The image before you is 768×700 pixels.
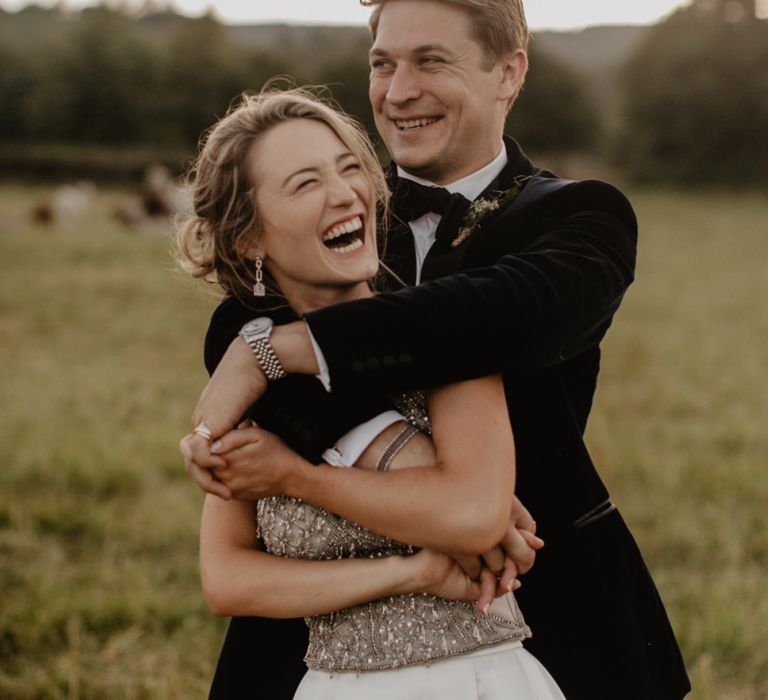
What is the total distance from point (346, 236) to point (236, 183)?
0.26m

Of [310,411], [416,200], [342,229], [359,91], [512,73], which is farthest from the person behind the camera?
[359,91]

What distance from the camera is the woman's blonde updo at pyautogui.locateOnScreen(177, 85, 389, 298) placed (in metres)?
2.06

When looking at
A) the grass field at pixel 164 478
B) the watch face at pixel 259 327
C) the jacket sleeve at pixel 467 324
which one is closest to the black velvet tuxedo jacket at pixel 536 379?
the jacket sleeve at pixel 467 324

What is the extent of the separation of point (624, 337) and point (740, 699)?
8.97m

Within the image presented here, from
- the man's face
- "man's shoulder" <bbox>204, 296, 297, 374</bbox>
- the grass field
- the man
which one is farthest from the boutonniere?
the grass field

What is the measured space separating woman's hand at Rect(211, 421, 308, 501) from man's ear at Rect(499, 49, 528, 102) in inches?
49.0

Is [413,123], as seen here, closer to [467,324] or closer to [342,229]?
[342,229]

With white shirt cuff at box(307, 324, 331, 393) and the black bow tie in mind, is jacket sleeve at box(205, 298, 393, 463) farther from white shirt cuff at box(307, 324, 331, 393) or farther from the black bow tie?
the black bow tie

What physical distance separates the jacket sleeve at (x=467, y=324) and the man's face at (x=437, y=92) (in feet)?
2.04

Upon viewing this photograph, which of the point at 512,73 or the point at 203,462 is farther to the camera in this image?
the point at 512,73

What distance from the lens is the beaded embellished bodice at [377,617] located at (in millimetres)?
1950

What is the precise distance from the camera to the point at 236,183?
2049mm

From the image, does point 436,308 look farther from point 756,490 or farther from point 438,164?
point 756,490

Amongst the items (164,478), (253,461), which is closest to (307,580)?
(253,461)
